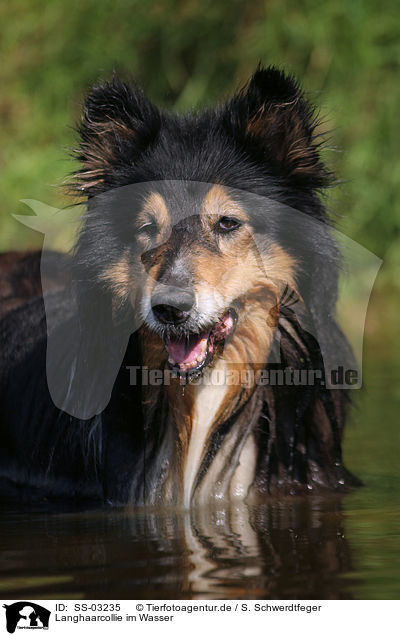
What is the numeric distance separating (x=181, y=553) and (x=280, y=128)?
2.06 meters

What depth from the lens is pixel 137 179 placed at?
4887 millimetres

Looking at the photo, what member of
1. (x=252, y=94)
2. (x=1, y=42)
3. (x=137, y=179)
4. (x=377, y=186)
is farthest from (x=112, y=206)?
(x=1, y=42)

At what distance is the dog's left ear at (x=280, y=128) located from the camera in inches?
192

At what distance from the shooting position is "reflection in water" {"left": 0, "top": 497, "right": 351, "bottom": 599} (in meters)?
3.44

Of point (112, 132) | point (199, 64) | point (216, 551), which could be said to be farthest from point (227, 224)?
point (199, 64)

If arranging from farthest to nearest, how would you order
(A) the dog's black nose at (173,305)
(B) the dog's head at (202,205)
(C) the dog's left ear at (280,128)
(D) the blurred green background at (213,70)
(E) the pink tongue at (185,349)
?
(D) the blurred green background at (213,70)
(C) the dog's left ear at (280,128)
(E) the pink tongue at (185,349)
(B) the dog's head at (202,205)
(A) the dog's black nose at (173,305)

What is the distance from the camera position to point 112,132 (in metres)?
5.03

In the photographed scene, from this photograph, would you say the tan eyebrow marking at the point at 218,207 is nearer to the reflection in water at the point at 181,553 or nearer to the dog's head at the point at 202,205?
the dog's head at the point at 202,205

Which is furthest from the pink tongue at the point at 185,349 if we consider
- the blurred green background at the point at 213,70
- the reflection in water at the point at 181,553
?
the blurred green background at the point at 213,70

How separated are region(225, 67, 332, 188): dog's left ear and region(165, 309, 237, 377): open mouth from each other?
0.76 metres

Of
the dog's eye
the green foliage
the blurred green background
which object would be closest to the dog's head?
the dog's eye

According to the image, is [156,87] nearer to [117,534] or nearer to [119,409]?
[119,409]

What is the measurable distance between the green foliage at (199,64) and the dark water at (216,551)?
237 inches

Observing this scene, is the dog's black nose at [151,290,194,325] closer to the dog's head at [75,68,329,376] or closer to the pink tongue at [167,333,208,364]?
the dog's head at [75,68,329,376]
